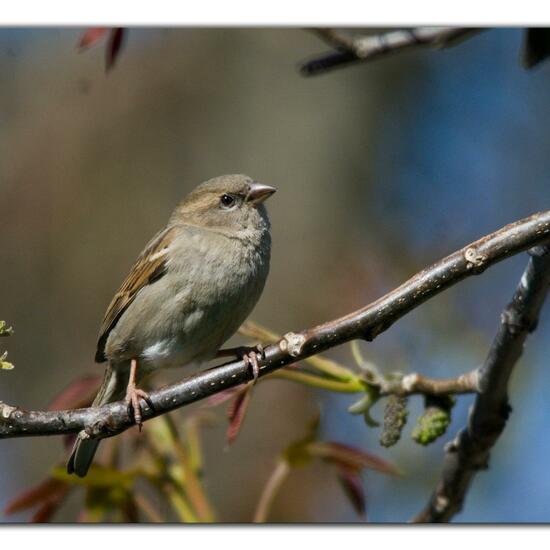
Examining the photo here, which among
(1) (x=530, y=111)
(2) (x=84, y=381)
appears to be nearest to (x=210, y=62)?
(1) (x=530, y=111)

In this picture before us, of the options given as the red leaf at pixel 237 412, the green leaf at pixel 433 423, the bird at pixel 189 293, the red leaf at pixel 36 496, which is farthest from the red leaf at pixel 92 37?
the green leaf at pixel 433 423

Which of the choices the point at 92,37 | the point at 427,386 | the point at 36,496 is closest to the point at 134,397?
the point at 36,496

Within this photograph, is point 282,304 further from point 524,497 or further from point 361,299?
point 524,497

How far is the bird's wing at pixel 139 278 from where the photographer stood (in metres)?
2.38

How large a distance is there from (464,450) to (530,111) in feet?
5.16

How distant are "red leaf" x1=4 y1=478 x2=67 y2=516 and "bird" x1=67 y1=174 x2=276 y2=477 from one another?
0.31 feet

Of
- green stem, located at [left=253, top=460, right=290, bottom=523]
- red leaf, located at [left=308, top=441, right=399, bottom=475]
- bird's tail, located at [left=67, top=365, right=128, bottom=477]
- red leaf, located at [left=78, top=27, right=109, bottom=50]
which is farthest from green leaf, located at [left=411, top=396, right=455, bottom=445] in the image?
A: red leaf, located at [left=78, top=27, right=109, bottom=50]

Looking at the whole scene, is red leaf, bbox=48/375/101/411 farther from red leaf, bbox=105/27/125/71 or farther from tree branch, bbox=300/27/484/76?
tree branch, bbox=300/27/484/76

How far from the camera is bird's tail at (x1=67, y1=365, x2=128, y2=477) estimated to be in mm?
1937

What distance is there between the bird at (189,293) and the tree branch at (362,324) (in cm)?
49

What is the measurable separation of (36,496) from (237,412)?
0.52 meters

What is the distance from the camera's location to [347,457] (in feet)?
6.47

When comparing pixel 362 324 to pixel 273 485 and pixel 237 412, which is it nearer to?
pixel 237 412

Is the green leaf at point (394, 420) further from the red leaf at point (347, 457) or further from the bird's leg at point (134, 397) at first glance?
the bird's leg at point (134, 397)
